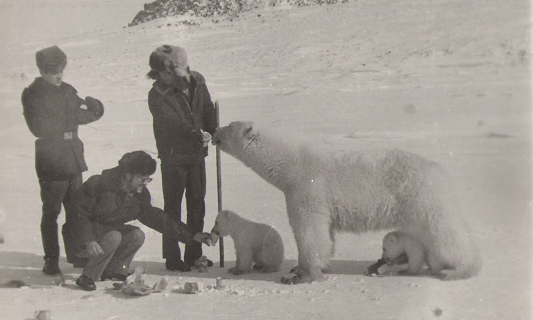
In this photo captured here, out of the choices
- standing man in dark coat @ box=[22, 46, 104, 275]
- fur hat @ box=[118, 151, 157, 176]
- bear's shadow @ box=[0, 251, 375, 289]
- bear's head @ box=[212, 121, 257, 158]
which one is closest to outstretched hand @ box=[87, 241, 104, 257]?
bear's shadow @ box=[0, 251, 375, 289]

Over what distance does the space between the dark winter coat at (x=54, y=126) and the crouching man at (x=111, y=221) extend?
0.31 metres

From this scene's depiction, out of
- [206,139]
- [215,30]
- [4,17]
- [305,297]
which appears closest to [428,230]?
[305,297]

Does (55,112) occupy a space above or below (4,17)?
below

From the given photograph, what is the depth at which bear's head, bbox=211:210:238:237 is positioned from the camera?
6020 millimetres

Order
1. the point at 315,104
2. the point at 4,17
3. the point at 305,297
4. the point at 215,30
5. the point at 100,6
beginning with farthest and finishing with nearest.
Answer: the point at 215,30
the point at 315,104
the point at 100,6
the point at 4,17
the point at 305,297

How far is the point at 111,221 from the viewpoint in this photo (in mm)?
5730

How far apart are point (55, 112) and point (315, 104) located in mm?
12222

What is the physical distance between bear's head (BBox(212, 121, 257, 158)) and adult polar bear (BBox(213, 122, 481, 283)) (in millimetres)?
292

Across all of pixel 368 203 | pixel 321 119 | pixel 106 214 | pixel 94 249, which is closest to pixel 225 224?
pixel 106 214

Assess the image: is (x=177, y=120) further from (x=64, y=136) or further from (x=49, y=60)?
(x=49, y=60)

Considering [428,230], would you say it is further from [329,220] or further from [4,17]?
[4,17]

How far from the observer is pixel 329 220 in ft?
18.5

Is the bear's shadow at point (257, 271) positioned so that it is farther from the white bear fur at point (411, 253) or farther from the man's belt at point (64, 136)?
the man's belt at point (64, 136)

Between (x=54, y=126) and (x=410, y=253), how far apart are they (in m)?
3.03
